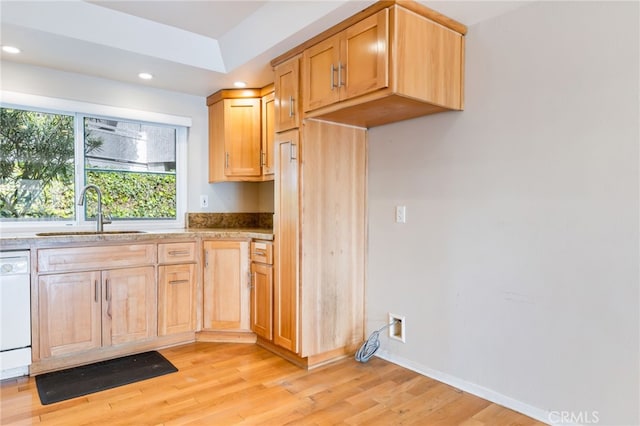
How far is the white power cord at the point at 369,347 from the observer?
9.16ft

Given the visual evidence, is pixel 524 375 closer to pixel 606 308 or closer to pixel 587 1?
pixel 606 308

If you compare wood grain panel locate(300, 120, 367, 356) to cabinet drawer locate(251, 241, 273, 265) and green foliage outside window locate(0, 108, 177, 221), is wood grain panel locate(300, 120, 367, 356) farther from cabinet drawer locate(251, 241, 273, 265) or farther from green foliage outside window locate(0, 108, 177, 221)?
green foliage outside window locate(0, 108, 177, 221)

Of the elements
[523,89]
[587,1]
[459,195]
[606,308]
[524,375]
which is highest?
[587,1]

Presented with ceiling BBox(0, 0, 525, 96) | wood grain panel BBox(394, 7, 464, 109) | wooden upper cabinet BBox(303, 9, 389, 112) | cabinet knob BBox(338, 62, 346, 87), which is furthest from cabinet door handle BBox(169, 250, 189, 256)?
wood grain panel BBox(394, 7, 464, 109)

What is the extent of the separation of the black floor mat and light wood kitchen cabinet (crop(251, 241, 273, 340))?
2.21 feet

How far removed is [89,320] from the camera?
8.80ft

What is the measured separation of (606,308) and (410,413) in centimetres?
108

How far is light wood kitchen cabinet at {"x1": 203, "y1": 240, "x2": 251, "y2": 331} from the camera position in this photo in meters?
3.17

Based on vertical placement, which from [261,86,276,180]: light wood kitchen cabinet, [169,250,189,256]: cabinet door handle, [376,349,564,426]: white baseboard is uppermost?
[261,86,276,180]: light wood kitchen cabinet

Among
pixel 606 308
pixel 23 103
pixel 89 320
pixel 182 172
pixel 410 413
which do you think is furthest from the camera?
pixel 182 172

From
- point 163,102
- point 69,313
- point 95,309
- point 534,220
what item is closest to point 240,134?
point 163,102

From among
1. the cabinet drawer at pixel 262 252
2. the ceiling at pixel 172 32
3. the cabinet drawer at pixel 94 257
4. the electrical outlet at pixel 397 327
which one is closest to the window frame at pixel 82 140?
the ceiling at pixel 172 32

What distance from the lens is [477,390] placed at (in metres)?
2.26

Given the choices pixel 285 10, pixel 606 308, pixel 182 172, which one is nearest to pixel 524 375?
pixel 606 308
